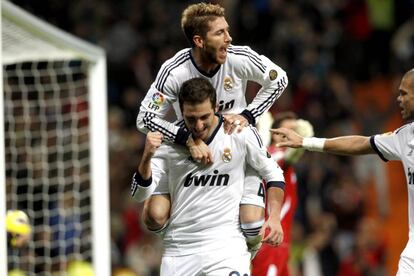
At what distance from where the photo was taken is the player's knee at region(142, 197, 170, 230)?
663 centimetres

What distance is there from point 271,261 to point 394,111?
608cm

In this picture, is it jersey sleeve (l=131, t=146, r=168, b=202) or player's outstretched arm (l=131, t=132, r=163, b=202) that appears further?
jersey sleeve (l=131, t=146, r=168, b=202)

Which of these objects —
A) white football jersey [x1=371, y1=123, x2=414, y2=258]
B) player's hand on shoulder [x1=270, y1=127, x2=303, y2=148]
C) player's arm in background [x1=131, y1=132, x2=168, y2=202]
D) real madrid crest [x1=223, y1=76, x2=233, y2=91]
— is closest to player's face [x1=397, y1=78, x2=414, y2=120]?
white football jersey [x1=371, y1=123, x2=414, y2=258]

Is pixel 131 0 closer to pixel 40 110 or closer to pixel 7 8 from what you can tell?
pixel 40 110

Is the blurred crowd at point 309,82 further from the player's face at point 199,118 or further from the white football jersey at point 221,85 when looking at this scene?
the player's face at point 199,118

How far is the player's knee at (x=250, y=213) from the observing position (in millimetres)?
6594

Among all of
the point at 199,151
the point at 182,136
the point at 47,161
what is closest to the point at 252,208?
the point at 199,151

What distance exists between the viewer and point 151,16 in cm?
1628

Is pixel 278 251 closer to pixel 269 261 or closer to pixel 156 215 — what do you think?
pixel 269 261

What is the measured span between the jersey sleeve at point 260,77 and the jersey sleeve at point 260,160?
25 centimetres

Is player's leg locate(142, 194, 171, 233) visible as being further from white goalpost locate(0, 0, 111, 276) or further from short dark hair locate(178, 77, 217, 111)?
white goalpost locate(0, 0, 111, 276)

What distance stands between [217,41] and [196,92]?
0.50 m

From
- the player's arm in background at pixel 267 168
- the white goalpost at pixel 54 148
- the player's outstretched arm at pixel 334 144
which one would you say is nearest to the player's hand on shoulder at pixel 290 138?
the player's outstretched arm at pixel 334 144

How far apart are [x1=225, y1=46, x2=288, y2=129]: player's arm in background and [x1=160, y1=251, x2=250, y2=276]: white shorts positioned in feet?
2.74
